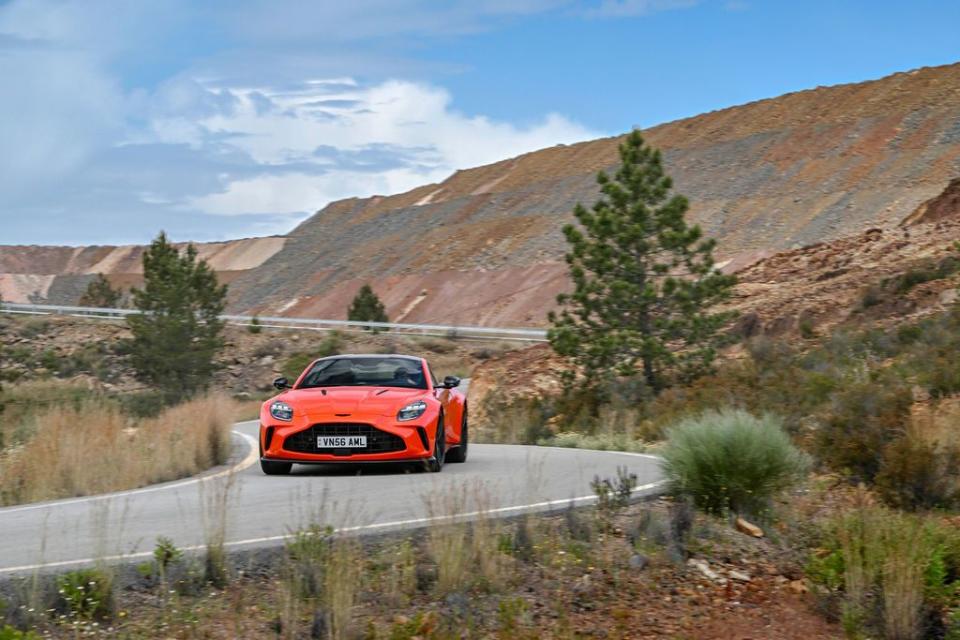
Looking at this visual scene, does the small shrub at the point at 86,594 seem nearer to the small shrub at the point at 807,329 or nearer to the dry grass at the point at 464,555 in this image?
the dry grass at the point at 464,555

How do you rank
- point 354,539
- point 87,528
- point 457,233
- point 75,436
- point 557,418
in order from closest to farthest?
point 354,539 → point 87,528 → point 75,436 → point 557,418 → point 457,233

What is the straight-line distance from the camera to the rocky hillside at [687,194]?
65.7 meters

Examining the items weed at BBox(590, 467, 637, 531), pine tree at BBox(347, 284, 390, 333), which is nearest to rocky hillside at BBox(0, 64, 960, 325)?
pine tree at BBox(347, 284, 390, 333)

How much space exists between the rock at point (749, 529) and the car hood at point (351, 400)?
435cm

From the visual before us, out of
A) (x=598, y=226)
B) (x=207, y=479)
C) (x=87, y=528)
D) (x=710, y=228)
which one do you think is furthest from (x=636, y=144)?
(x=710, y=228)

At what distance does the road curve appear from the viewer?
345 inches

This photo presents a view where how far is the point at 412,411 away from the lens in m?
13.6

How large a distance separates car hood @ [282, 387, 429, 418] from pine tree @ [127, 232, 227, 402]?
3914 centimetres

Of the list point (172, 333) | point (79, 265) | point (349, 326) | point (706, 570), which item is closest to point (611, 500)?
point (706, 570)

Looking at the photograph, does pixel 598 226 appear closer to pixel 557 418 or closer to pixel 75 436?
pixel 557 418

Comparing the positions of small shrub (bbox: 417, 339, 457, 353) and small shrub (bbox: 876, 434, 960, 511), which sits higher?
small shrub (bbox: 876, 434, 960, 511)

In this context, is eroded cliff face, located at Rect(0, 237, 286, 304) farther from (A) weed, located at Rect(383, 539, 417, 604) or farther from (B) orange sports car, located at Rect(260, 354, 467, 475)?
(A) weed, located at Rect(383, 539, 417, 604)

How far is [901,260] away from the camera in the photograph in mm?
42719

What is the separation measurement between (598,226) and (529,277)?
145ft
